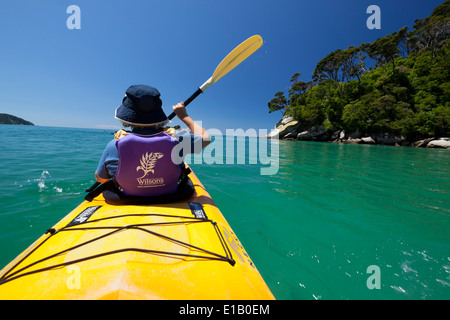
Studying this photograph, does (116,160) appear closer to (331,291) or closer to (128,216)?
(128,216)

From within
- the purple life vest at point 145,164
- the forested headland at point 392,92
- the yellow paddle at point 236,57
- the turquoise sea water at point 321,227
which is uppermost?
the forested headland at point 392,92

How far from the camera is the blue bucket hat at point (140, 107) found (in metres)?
1.80

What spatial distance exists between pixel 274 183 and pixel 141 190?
13.6ft

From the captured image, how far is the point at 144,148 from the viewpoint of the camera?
1.68m

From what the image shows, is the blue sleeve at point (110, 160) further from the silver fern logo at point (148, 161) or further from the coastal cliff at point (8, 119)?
the coastal cliff at point (8, 119)

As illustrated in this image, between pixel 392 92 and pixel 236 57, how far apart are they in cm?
3673

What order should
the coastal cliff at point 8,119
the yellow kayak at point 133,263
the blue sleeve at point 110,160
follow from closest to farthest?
the yellow kayak at point 133,263 → the blue sleeve at point 110,160 → the coastal cliff at point 8,119

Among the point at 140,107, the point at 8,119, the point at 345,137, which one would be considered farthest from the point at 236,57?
the point at 8,119

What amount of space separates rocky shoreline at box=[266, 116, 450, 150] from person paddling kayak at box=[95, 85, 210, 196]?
1224 inches

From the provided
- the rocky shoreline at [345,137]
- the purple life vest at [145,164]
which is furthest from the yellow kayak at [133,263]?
the rocky shoreline at [345,137]

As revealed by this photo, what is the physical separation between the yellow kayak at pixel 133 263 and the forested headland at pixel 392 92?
33301mm

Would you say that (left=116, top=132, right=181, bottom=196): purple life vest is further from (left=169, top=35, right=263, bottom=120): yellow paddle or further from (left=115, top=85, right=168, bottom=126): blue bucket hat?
(left=169, top=35, right=263, bottom=120): yellow paddle
